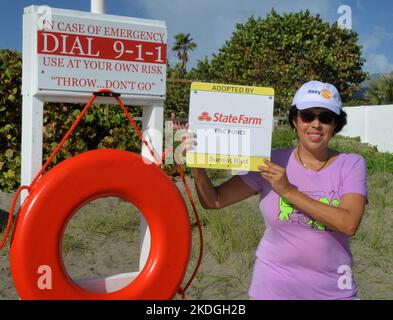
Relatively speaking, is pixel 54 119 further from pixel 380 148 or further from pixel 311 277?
pixel 380 148

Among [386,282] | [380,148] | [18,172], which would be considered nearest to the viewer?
[386,282]

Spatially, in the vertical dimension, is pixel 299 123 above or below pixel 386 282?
above

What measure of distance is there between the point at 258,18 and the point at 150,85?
83.2 feet

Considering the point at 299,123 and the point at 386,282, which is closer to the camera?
the point at 299,123

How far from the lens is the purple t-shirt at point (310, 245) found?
6.16ft

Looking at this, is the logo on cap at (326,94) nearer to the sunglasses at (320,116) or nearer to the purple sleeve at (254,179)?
the sunglasses at (320,116)

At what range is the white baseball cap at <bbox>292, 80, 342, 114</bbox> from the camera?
6.25 ft

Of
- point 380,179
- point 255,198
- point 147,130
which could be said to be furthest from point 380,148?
point 147,130

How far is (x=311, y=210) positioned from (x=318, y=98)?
41cm

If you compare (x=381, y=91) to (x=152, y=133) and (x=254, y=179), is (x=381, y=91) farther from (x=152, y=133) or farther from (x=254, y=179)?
(x=254, y=179)

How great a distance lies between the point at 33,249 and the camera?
1.99 metres

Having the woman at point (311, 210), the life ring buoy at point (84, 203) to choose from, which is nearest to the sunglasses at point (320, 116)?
the woman at point (311, 210)

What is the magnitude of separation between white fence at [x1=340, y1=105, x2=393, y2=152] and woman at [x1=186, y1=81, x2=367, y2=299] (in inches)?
559

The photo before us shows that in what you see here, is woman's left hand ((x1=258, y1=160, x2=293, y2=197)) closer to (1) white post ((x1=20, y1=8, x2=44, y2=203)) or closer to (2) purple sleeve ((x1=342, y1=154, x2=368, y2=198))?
(2) purple sleeve ((x1=342, y1=154, x2=368, y2=198))
